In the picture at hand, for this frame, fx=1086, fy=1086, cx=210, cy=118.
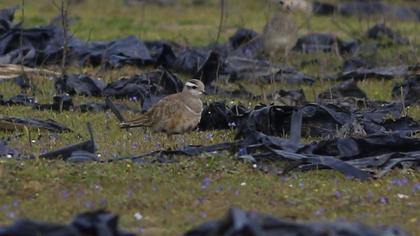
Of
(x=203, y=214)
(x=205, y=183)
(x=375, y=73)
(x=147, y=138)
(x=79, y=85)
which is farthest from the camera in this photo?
(x=375, y=73)

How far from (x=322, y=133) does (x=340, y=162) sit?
1.75 m

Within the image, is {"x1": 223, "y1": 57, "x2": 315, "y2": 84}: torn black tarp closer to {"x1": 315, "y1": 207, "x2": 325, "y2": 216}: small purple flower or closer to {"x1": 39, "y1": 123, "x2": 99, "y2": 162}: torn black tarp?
{"x1": 39, "y1": 123, "x2": 99, "y2": 162}: torn black tarp

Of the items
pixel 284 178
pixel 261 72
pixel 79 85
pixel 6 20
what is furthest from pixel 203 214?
pixel 6 20

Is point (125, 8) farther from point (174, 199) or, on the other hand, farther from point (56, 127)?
point (174, 199)

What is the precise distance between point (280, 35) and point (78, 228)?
34.9 ft

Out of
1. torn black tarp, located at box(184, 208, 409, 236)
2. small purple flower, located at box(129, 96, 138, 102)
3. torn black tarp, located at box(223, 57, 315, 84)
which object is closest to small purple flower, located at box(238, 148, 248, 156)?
torn black tarp, located at box(184, 208, 409, 236)

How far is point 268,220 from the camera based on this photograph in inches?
237

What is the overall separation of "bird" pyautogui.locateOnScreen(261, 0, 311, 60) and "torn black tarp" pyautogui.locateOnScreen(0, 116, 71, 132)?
613 cm

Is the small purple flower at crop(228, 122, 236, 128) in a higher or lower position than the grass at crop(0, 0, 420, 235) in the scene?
lower

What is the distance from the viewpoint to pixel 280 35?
1628 cm


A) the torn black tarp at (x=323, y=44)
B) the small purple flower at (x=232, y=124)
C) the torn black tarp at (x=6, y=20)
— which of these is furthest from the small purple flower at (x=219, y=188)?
the torn black tarp at (x=323, y=44)

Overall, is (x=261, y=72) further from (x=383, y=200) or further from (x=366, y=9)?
(x=366, y=9)

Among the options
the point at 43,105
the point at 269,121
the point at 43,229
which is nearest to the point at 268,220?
the point at 43,229

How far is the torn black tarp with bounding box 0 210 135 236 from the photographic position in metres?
5.93
